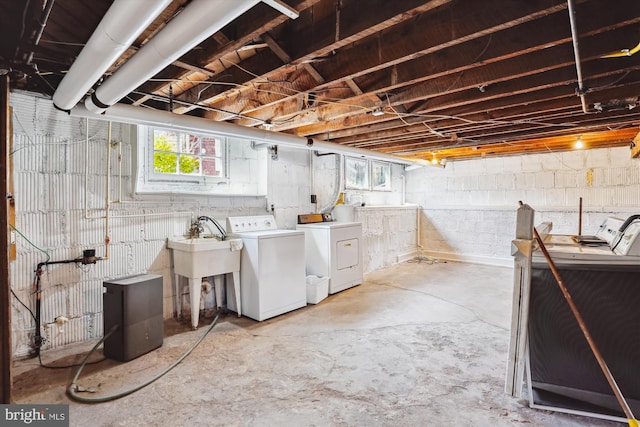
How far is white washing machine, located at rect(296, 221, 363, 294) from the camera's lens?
13.6 feet

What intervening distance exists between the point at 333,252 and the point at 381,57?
106 inches

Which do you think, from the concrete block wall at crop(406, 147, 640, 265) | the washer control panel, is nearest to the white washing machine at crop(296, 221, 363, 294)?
the washer control panel

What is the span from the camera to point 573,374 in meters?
1.85

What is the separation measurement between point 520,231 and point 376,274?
3.52 meters

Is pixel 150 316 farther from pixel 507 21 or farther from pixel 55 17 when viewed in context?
pixel 507 21

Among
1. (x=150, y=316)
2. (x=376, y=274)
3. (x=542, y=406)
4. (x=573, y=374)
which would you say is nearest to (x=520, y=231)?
(x=573, y=374)

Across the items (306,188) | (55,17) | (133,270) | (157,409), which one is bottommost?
(157,409)

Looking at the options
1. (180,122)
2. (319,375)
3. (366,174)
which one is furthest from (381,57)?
(366,174)

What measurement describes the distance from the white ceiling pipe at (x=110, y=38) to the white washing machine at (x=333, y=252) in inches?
115

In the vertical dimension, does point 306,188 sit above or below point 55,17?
below

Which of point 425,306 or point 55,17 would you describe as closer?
point 55,17

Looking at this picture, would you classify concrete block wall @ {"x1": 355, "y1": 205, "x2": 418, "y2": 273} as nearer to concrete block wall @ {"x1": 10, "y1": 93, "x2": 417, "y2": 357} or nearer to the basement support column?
concrete block wall @ {"x1": 10, "y1": 93, "x2": 417, "y2": 357}

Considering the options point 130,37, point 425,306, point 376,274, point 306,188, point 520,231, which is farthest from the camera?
point 376,274

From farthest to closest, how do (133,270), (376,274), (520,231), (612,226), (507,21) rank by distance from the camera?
1. (376,274)
2. (133,270)
3. (612,226)
4. (520,231)
5. (507,21)
